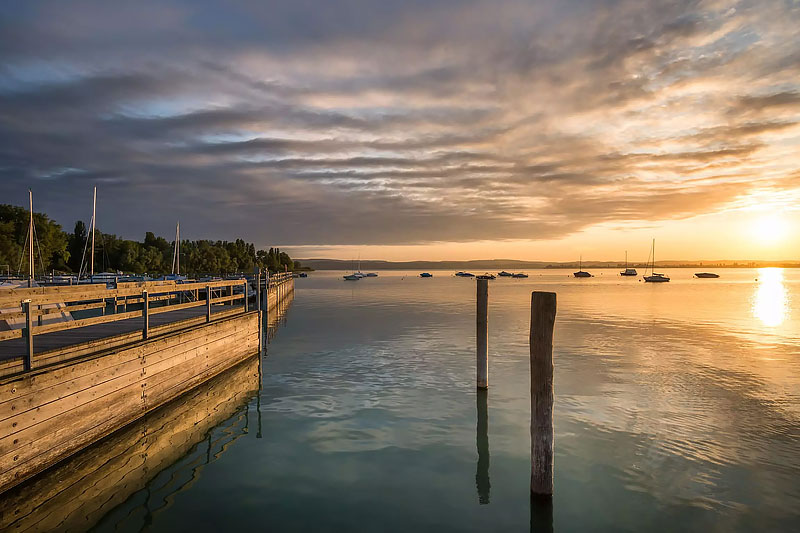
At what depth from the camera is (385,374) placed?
19.5 metres

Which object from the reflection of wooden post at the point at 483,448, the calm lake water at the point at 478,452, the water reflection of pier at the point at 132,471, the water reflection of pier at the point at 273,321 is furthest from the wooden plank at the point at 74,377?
the water reflection of pier at the point at 273,321

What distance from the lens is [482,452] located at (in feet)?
36.8

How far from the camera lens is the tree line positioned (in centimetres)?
8094

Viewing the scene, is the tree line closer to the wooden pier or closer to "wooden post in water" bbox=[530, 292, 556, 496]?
the wooden pier

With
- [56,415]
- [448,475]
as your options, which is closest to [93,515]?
[56,415]

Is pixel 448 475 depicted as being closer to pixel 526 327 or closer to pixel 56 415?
pixel 56 415

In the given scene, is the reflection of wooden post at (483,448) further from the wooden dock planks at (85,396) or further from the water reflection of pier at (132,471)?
the wooden dock planks at (85,396)

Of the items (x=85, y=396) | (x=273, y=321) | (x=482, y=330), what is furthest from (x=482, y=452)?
(x=273, y=321)

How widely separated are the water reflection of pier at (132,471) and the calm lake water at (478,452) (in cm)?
10

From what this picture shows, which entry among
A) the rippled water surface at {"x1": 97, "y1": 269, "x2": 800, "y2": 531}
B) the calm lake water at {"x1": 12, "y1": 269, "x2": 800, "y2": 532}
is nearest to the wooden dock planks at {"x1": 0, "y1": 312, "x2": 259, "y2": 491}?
the calm lake water at {"x1": 12, "y1": 269, "x2": 800, "y2": 532}

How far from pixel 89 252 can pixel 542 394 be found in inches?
5382

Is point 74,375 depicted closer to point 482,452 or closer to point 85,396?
point 85,396

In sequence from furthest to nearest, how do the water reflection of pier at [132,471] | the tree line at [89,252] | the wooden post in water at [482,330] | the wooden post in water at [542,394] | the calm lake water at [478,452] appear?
the tree line at [89,252] < the wooden post in water at [482,330] < the wooden post in water at [542,394] < the calm lake water at [478,452] < the water reflection of pier at [132,471]

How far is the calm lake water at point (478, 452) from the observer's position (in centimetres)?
821
